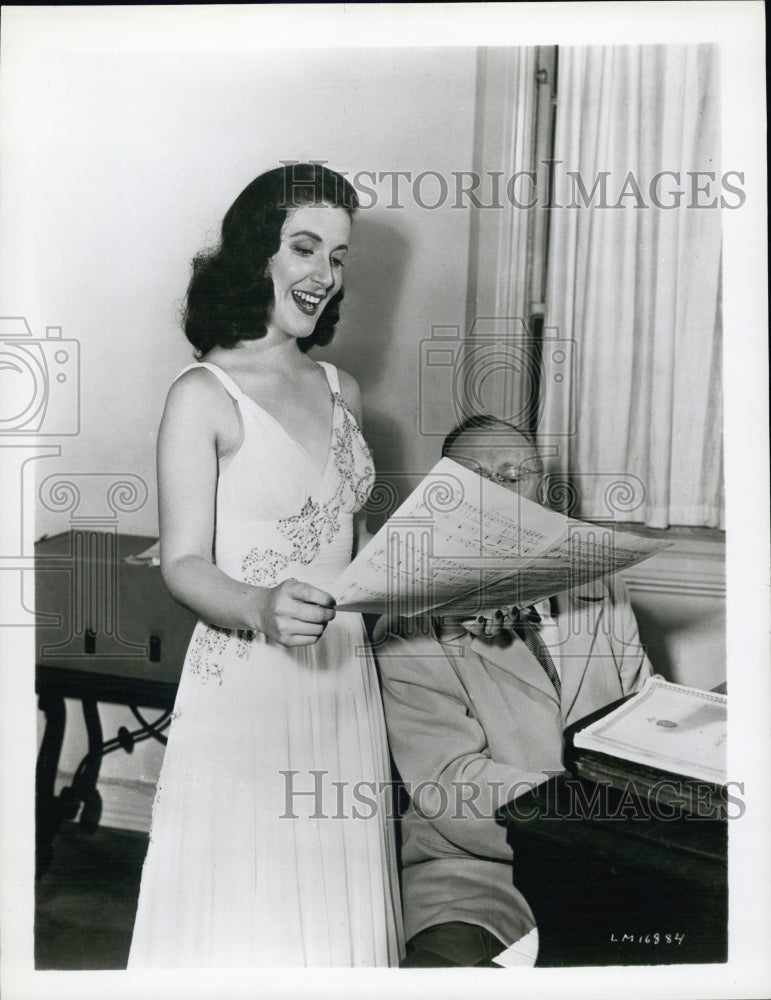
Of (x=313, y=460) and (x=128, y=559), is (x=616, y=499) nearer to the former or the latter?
(x=313, y=460)

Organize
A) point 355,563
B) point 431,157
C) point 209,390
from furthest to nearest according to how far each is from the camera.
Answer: point 431,157, point 209,390, point 355,563

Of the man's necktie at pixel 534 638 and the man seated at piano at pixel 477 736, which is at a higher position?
the man's necktie at pixel 534 638

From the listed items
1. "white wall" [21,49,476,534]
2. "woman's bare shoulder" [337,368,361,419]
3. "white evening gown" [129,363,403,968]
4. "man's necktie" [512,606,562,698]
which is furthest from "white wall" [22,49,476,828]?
"man's necktie" [512,606,562,698]

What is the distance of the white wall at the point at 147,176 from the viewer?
5.34ft

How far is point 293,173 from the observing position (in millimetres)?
1636

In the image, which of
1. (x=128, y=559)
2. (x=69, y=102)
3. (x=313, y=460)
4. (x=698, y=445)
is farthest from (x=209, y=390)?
(x=698, y=445)

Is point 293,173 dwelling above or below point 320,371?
above

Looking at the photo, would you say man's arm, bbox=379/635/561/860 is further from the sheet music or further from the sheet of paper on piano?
the sheet of paper on piano

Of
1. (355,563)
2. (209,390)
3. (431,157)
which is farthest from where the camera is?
(431,157)

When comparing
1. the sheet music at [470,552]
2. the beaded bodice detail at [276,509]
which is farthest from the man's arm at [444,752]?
the beaded bodice detail at [276,509]

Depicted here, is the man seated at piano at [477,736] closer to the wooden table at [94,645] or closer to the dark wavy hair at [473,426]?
the dark wavy hair at [473,426]

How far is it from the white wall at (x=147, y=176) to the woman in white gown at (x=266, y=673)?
0.06 metres

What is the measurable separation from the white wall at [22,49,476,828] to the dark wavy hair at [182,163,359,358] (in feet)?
0.08

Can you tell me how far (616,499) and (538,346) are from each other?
0.35 meters
